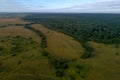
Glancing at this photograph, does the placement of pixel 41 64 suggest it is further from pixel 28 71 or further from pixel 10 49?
pixel 10 49

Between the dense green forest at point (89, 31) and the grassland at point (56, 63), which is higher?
the grassland at point (56, 63)

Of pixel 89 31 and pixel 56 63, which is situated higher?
pixel 56 63

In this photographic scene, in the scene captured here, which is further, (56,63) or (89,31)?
(89,31)

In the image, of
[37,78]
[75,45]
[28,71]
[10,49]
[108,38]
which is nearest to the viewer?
[37,78]

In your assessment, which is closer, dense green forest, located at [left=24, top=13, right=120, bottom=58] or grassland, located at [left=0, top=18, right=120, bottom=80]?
grassland, located at [left=0, top=18, right=120, bottom=80]

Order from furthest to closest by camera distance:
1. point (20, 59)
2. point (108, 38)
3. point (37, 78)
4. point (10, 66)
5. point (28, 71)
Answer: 1. point (108, 38)
2. point (20, 59)
3. point (10, 66)
4. point (28, 71)
5. point (37, 78)

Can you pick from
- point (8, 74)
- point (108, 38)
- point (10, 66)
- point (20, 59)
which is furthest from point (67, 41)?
point (8, 74)

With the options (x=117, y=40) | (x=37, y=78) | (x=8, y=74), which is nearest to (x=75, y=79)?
(x=37, y=78)

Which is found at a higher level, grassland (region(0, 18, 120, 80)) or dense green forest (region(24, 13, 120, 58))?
grassland (region(0, 18, 120, 80))

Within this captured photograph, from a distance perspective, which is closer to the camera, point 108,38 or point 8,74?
point 8,74

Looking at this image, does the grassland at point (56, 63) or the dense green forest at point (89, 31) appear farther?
the dense green forest at point (89, 31)
